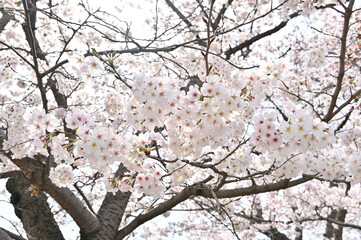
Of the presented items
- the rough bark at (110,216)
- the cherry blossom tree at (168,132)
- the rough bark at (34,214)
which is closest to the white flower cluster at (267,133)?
the cherry blossom tree at (168,132)

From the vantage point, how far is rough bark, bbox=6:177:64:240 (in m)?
3.66

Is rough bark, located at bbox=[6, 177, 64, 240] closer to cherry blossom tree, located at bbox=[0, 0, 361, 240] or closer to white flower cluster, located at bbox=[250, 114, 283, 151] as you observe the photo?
cherry blossom tree, located at bbox=[0, 0, 361, 240]

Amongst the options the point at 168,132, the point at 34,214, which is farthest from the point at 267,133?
the point at 34,214

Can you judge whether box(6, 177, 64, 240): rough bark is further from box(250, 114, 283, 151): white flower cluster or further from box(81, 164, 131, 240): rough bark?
box(250, 114, 283, 151): white flower cluster

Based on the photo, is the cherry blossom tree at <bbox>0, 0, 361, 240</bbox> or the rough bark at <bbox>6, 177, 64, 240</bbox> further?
the rough bark at <bbox>6, 177, 64, 240</bbox>

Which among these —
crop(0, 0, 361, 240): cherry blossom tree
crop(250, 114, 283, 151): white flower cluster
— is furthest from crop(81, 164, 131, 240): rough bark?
crop(250, 114, 283, 151): white flower cluster

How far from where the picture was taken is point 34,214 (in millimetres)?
3752

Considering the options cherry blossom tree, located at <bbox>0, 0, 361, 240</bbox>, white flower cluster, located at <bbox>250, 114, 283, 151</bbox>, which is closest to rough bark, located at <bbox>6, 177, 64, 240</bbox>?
cherry blossom tree, located at <bbox>0, 0, 361, 240</bbox>

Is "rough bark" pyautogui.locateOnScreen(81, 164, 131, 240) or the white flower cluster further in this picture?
"rough bark" pyautogui.locateOnScreen(81, 164, 131, 240)

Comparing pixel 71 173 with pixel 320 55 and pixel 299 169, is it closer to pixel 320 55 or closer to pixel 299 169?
pixel 299 169

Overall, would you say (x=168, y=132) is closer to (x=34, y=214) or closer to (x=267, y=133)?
(x=267, y=133)

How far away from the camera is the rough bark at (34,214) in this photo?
3.66 meters

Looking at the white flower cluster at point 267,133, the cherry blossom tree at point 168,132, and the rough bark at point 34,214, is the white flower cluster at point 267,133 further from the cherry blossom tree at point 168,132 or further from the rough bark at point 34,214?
the rough bark at point 34,214

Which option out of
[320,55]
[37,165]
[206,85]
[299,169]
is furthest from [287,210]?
[206,85]
